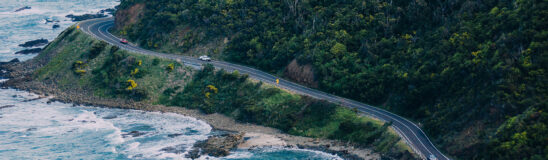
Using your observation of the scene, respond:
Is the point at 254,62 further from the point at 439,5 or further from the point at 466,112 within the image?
the point at 466,112

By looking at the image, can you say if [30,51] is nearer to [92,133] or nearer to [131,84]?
[131,84]

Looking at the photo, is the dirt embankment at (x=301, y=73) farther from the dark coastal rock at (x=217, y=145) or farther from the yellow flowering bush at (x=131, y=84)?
the yellow flowering bush at (x=131, y=84)

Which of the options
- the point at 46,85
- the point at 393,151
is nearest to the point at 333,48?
the point at 393,151

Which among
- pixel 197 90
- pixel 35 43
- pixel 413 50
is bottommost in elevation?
pixel 197 90

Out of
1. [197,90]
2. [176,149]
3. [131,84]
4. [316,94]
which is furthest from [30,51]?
[316,94]

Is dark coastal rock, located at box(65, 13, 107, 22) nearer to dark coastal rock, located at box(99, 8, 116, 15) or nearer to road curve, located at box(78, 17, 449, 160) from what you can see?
dark coastal rock, located at box(99, 8, 116, 15)

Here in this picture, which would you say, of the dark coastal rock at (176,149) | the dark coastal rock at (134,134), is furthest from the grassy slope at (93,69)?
the dark coastal rock at (176,149)

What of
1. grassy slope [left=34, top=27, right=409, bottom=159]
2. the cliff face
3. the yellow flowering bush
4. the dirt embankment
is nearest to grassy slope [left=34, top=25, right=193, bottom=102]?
grassy slope [left=34, top=27, right=409, bottom=159]
